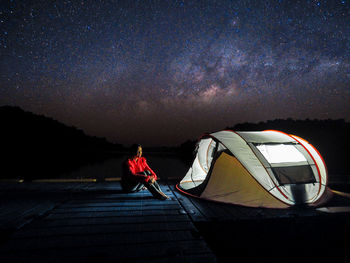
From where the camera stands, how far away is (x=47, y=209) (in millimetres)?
3693

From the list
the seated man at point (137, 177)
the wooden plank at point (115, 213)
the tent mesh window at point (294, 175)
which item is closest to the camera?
the wooden plank at point (115, 213)

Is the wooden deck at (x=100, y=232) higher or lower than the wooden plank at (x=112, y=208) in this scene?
higher

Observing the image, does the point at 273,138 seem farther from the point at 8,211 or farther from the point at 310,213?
the point at 8,211

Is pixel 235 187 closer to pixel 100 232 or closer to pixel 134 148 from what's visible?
pixel 134 148

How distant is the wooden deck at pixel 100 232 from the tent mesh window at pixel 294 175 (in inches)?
92.2

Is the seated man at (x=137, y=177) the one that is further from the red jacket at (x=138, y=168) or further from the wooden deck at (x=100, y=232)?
the wooden deck at (x=100, y=232)

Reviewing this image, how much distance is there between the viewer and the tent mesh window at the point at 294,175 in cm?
403

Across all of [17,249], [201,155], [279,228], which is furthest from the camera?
[201,155]

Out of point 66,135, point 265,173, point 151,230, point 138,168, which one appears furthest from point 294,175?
point 66,135

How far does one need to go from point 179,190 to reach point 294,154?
329 centimetres

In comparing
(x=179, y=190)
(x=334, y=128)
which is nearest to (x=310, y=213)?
(x=179, y=190)

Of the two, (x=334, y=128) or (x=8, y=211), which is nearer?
(x=8, y=211)

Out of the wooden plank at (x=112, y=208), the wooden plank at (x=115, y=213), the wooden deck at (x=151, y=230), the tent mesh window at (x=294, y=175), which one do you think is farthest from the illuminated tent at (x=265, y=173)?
the wooden plank at (x=115, y=213)

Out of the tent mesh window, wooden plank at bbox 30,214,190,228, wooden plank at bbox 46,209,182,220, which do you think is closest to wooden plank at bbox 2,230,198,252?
wooden plank at bbox 30,214,190,228
